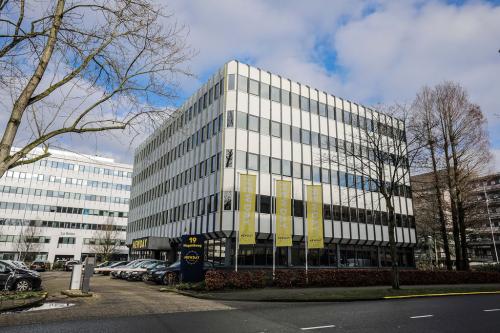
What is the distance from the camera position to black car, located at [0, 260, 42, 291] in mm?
16656

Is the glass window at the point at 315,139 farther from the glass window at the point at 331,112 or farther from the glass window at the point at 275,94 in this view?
the glass window at the point at 275,94

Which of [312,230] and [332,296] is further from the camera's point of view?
[312,230]

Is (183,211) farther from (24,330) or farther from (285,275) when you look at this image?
(24,330)

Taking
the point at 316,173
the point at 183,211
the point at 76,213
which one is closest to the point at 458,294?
the point at 316,173

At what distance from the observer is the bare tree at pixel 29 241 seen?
2539 inches

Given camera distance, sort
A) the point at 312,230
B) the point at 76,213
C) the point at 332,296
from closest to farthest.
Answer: the point at 332,296
the point at 312,230
the point at 76,213

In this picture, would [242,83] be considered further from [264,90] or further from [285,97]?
[285,97]

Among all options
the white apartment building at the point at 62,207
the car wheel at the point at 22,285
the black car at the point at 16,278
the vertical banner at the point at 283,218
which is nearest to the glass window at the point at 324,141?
the vertical banner at the point at 283,218

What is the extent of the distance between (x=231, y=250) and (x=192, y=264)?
7.97m

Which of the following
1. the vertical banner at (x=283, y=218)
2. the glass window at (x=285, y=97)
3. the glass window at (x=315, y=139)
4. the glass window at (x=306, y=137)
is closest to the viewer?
the vertical banner at (x=283, y=218)

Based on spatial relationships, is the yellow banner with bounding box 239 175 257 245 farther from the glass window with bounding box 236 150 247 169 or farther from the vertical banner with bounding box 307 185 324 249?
the glass window with bounding box 236 150 247 169

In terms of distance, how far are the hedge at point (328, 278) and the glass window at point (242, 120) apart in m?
13.3

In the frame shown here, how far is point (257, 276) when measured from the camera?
20016 mm

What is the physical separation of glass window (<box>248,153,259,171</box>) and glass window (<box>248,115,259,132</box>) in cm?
243
